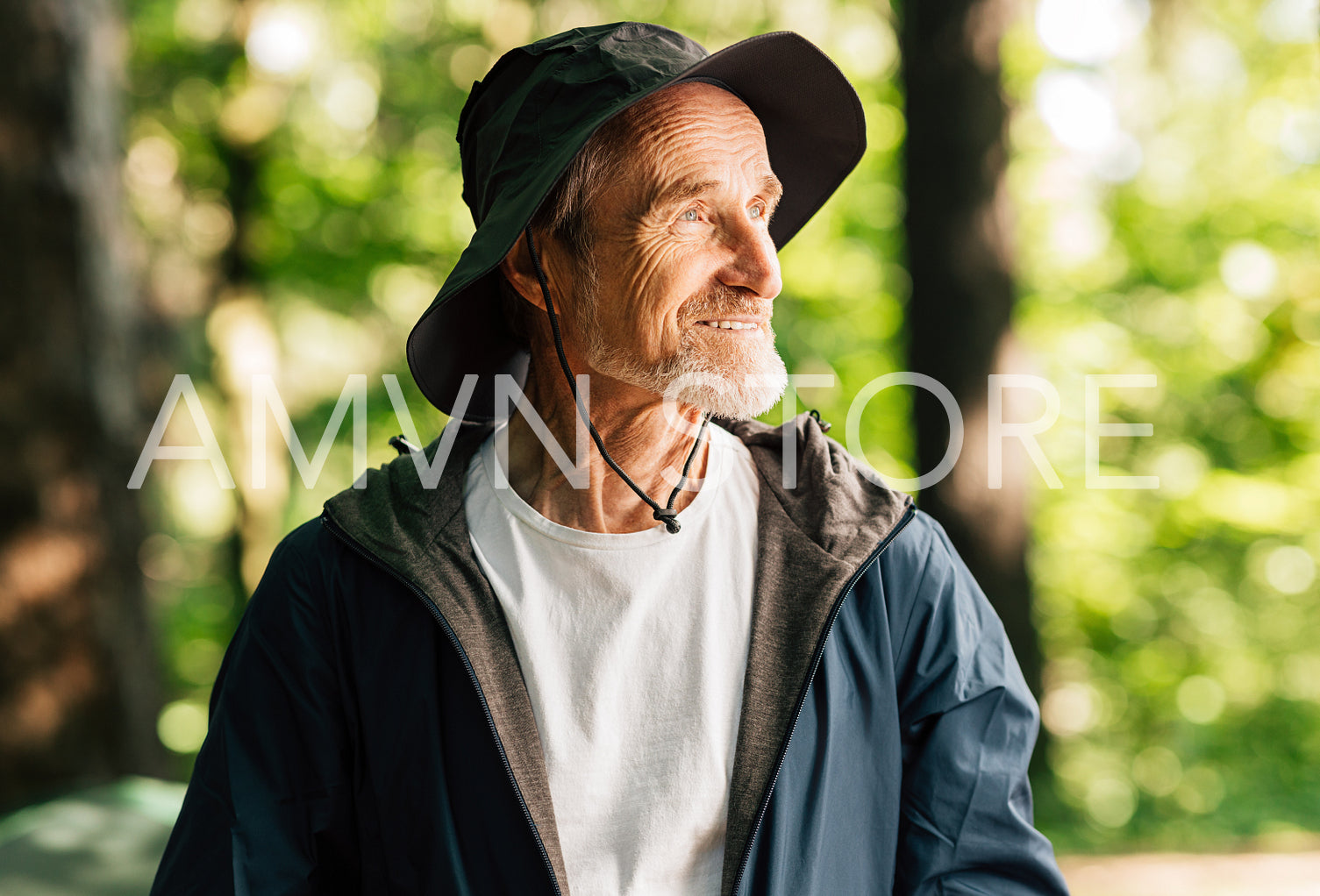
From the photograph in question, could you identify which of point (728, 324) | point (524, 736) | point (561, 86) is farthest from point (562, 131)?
point (524, 736)

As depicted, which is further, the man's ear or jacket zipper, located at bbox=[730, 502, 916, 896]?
the man's ear

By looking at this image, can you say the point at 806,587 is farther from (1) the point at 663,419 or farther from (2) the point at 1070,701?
(2) the point at 1070,701

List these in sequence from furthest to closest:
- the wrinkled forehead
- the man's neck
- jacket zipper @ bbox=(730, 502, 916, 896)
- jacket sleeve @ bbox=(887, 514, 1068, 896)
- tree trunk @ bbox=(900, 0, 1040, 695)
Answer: tree trunk @ bbox=(900, 0, 1040, 695), the man's neck, the wrinkled forehead, jacket sleeve @ bbox=(887, 514, 1068, 896), jacket zipper @ bbox=(730, 502, 916, 896)

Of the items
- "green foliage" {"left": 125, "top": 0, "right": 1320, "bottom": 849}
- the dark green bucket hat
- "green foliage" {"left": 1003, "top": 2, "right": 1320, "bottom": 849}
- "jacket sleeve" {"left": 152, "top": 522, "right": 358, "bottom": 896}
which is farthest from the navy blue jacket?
"green foliage" {"left": 1003, "top": 2, "right": 1320, "bottom": 849}

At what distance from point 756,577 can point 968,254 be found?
3.69 meters

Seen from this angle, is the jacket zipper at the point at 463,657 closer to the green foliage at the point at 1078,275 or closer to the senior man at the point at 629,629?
the senior man at the point at 629,629

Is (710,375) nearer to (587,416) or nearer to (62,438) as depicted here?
(587,416)

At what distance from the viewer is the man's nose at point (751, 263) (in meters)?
1.72

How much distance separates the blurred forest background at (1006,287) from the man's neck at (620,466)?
3133 millimetres

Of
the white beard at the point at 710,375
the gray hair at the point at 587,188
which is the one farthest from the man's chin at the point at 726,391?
the gray hair at the point at 587,188

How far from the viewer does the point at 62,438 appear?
12.5 ft

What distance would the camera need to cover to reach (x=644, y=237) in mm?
1721

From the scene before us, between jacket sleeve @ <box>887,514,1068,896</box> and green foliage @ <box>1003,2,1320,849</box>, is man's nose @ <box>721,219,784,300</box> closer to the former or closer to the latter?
jacket sleeve @ <box>887,514,1068,896</box>

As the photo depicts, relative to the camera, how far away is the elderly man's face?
5.62 ft
